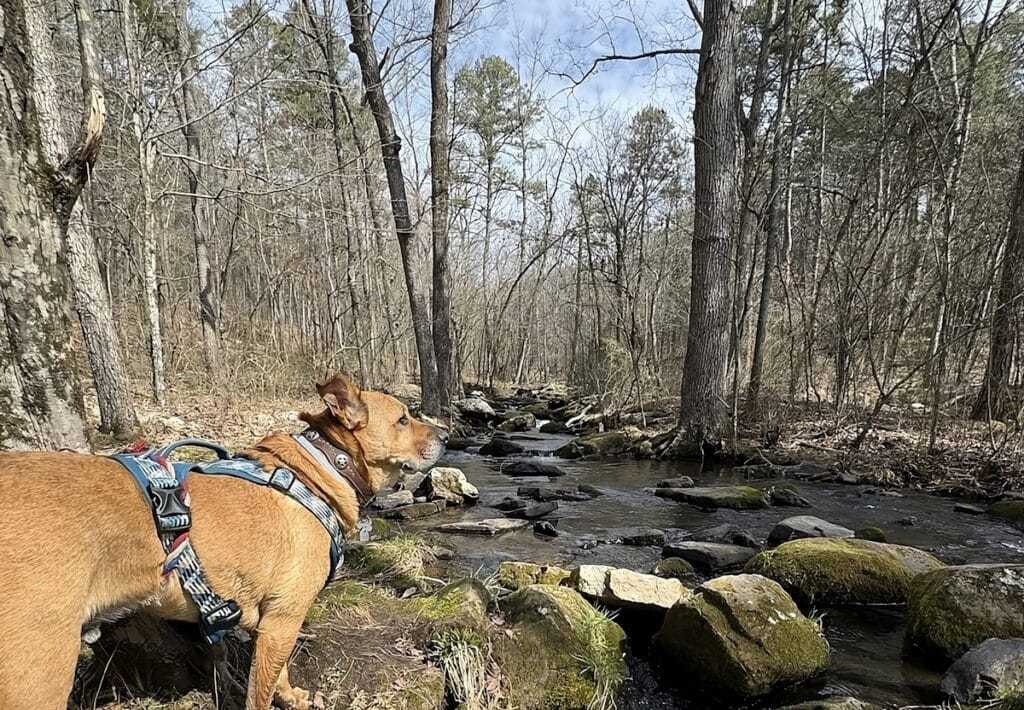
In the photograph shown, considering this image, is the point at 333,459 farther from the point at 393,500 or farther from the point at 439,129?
the point at 439,129

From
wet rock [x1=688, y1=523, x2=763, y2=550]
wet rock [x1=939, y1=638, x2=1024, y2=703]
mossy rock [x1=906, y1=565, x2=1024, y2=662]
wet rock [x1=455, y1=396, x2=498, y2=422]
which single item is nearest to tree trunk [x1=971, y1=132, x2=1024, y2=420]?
wet rock [x1=688, y1=523, x2=763, y2=550]

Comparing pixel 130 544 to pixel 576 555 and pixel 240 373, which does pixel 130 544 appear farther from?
pixel 240 373

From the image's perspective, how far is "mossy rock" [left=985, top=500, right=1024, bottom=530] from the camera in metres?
7.22

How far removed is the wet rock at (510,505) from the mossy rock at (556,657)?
4213mm

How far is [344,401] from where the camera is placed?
2982 millimetres

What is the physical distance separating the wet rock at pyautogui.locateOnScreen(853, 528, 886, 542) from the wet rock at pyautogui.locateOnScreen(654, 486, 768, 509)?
168 cm

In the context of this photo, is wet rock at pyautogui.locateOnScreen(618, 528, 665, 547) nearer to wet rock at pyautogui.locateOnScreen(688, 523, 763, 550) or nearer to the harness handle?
wet rock at pyautogui.locateOnScreen(688, 523, 763, 550)

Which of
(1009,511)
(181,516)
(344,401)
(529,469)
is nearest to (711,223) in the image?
(529,469)

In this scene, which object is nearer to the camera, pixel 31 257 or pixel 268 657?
pixel 268 657

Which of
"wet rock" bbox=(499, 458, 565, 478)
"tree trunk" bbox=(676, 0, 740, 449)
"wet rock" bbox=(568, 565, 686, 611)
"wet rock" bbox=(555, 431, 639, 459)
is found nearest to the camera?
"wet rock" bbox=(568, 565, 686, 611)

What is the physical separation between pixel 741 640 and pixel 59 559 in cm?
399

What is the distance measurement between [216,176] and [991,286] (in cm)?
2356

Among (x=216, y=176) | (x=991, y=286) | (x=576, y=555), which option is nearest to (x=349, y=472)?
(x=576, y=555)

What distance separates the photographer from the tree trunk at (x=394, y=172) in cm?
1419
